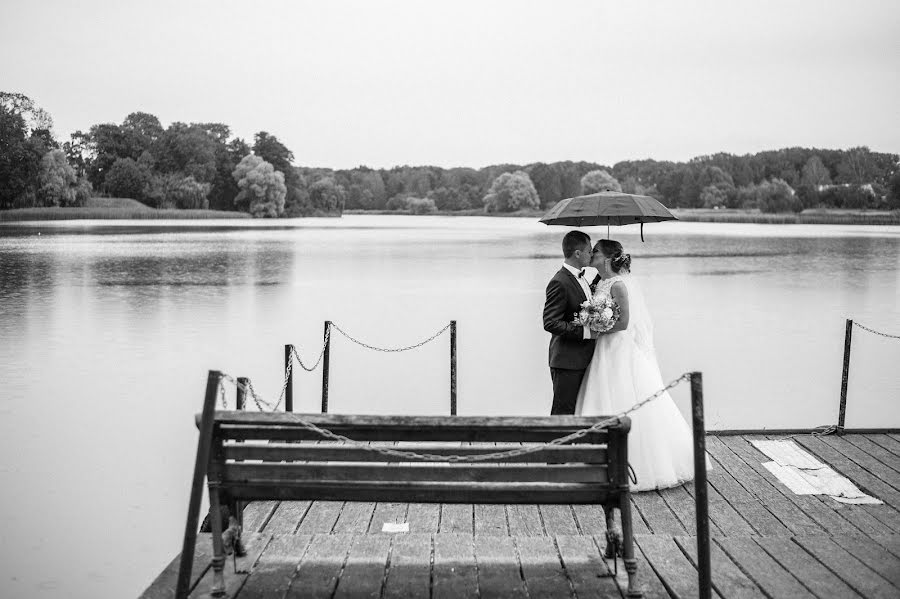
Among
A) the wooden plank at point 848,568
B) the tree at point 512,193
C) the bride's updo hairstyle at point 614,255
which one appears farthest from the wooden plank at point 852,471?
the tree at point 512,193

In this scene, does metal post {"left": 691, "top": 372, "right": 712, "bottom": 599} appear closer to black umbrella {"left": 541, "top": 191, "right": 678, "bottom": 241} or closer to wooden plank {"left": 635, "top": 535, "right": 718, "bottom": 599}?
wooden plank {"left": 635, "top": 535, "right": 718, "bottom": 599}

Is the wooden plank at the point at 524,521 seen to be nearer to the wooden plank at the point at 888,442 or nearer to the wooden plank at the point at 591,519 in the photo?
the wooden plank at the point at 591,519

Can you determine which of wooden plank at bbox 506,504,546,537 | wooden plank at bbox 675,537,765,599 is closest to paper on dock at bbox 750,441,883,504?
wooden plank at bbox 675,537,765,599

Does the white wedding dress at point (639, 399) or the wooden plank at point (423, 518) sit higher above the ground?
the white wedding dress at point (639, 399)

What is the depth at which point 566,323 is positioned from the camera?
696cm

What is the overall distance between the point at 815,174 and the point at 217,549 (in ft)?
473

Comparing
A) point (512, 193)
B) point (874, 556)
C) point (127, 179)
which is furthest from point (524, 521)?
point (512, 193)

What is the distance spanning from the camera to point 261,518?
20.1 feet

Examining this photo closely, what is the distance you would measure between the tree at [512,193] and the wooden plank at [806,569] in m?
174

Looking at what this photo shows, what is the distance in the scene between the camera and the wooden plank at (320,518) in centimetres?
596

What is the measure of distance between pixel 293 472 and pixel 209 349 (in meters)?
15.7

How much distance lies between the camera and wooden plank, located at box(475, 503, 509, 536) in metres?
5.94

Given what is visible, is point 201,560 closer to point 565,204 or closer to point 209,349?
point 565,204

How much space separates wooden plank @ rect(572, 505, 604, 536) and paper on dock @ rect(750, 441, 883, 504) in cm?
155
